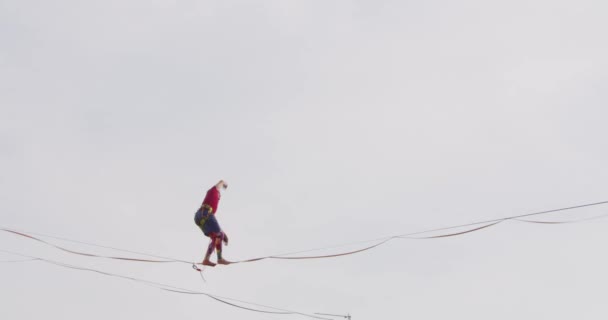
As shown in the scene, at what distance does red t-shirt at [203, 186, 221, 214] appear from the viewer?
48.5 ft

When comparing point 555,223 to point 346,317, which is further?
point 346,317

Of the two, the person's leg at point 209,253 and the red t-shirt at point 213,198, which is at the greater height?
the red t-shirt at point 213,198

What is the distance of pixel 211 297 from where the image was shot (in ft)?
50.7

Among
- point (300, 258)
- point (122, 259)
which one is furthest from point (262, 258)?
point (122, 259)

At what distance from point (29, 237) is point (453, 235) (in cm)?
763

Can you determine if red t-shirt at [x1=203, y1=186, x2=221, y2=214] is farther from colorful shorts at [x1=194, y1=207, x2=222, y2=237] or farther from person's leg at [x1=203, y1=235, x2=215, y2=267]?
person's leg at [x1=203, y1=235, x2=215, y2=267]

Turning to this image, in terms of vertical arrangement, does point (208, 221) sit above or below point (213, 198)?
below

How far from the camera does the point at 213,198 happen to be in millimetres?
14805

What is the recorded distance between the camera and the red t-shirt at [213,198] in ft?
48.5

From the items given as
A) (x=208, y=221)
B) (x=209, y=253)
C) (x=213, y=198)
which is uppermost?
(x=213, y=198)

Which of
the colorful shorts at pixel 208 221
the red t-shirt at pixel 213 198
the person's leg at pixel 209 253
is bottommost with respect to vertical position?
the person's leg at pixel 209 253

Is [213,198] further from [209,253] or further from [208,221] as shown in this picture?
[209,253]

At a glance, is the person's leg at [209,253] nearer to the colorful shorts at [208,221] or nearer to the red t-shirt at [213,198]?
the colorful shorts at [208,221]

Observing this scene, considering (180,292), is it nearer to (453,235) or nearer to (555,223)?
(453,235)
